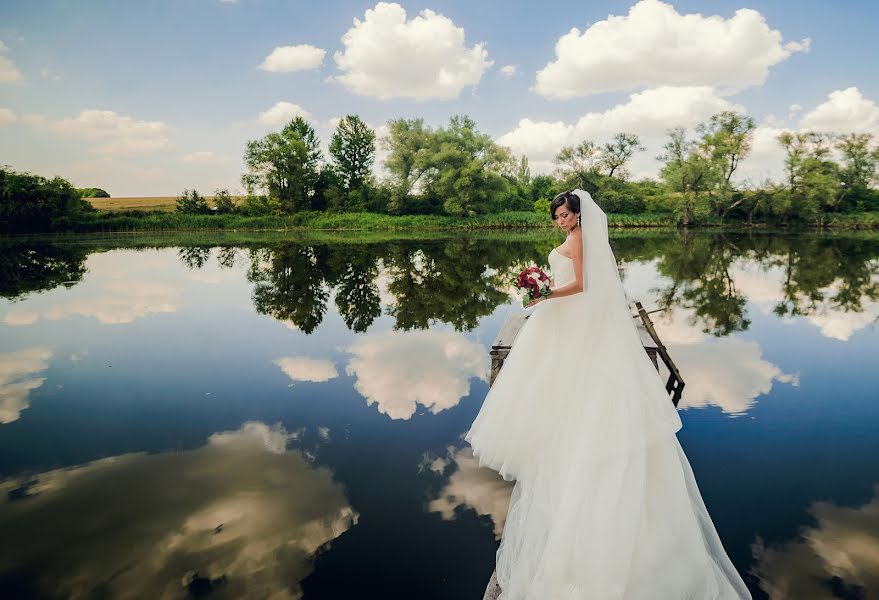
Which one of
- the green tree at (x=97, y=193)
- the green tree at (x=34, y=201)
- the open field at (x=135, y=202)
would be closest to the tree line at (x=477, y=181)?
the green tree at (x=34, y=201)

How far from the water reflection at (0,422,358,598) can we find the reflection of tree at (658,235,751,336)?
9.71m

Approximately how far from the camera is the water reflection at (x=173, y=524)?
3.54 metres

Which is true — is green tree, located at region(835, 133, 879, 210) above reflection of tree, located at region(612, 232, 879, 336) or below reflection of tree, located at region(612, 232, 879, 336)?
above

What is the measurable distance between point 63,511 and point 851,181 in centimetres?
7723

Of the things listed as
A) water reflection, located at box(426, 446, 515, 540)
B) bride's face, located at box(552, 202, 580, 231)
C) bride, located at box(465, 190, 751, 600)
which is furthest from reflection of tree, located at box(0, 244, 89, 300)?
bride's face, located at box(552, 202, 580, 231)

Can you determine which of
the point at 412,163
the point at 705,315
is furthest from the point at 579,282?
the point at 412,163

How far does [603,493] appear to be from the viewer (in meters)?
3.03

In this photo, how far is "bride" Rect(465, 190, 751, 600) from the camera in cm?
289

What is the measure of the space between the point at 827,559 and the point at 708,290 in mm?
13643

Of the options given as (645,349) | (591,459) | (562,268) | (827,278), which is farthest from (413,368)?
(827,278)

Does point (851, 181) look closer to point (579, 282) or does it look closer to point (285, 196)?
point (285, 196)

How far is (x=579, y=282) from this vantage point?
3.80m

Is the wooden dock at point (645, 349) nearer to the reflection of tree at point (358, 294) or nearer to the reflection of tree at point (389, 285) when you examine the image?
the reflection of tree at point (389, 285)

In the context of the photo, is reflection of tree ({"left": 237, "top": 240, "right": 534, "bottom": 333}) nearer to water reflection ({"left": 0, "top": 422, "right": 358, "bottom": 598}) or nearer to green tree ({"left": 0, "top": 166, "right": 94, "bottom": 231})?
water reflection ({"left": 0, "top": 422, "right": 358, "bottom": 598})
